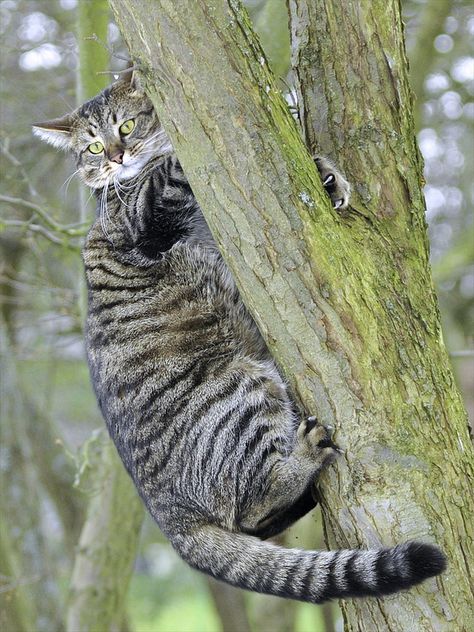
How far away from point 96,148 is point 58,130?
0.86ft

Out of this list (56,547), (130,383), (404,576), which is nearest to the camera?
(404,576)

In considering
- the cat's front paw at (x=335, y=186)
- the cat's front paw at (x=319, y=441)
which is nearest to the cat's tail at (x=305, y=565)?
the cat's front paw at (x=319, y=441)

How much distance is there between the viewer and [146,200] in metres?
3.43

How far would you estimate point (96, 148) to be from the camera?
13.2 feet

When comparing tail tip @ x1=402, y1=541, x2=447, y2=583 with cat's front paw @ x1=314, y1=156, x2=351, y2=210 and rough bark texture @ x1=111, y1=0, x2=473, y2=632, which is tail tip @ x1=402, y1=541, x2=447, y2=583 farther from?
cat's front paw @ x1=314, y1=156, x2=351, y2=210

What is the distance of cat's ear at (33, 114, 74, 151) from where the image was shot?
13.4 feet

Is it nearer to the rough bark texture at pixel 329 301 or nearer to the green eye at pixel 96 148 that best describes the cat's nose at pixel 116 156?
the green eye at pixel 96 148

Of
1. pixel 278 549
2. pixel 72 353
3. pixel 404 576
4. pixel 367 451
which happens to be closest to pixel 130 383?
pixel 278 549

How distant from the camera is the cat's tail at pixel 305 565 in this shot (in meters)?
2.37

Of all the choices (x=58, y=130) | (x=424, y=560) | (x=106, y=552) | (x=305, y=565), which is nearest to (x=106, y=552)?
(x=106, y=552)

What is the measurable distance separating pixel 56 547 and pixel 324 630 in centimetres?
308

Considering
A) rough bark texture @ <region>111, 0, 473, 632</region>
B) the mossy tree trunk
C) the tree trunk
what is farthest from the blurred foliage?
rough bark texture @ <region>111, 0, 473, 632</region>

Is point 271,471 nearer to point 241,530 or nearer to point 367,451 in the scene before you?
point 241,530

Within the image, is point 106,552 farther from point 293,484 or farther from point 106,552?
point 293,484
